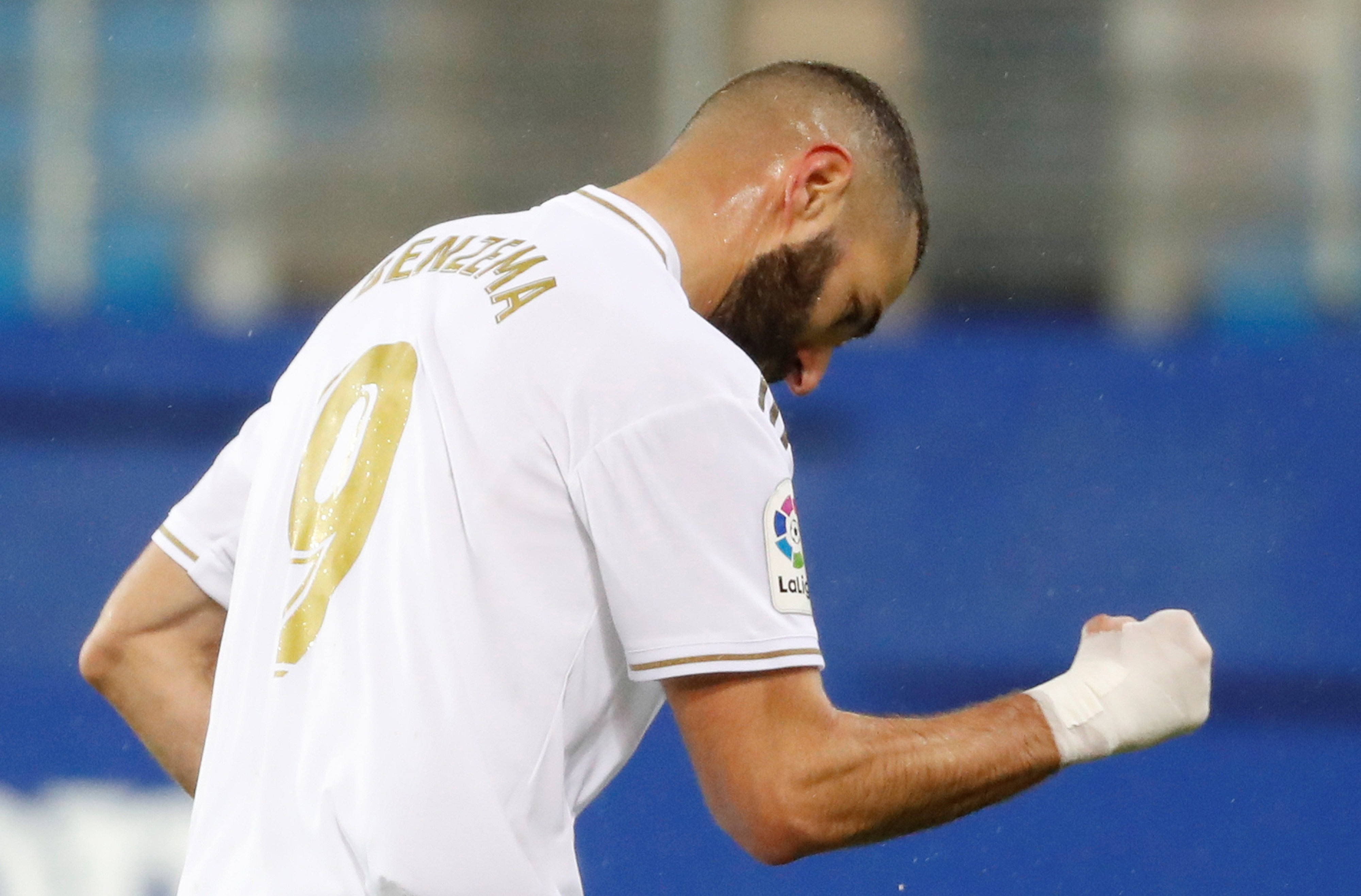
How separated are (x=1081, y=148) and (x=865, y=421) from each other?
0.89m

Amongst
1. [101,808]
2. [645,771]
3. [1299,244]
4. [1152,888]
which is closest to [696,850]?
[645,771]

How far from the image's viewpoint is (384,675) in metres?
1.39

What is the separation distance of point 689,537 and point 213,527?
0.65m

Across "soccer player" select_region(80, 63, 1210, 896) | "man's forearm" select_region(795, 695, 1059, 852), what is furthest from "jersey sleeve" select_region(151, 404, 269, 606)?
"man's forearm" select_region(795, 695, 1059, 852)

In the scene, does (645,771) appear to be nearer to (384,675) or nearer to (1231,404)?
(1231,404)

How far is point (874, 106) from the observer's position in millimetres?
1903

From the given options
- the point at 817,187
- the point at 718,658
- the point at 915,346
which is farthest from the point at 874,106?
the point at 915,346

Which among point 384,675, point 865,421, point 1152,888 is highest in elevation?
point 384,675

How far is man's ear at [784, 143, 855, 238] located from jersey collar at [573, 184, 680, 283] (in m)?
0.19

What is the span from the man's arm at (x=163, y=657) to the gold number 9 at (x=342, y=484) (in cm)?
41

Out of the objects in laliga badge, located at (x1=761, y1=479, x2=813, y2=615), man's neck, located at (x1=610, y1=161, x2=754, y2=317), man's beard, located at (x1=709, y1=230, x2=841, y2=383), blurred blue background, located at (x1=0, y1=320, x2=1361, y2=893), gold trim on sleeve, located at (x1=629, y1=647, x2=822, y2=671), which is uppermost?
man's neck, located at (x1=610, y1=161, x2=754, y2=317)

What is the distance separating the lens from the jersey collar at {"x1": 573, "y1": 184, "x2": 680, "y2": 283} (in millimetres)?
1604

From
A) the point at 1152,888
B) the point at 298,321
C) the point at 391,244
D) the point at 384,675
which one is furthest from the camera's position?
the point at 391,244

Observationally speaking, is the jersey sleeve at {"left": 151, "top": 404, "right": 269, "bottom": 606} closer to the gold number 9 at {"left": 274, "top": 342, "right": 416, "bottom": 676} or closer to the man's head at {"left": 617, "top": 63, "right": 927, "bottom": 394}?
the gold number 9 at {"left": 274, "top": 342, "right": 416, "bottom": 676}
